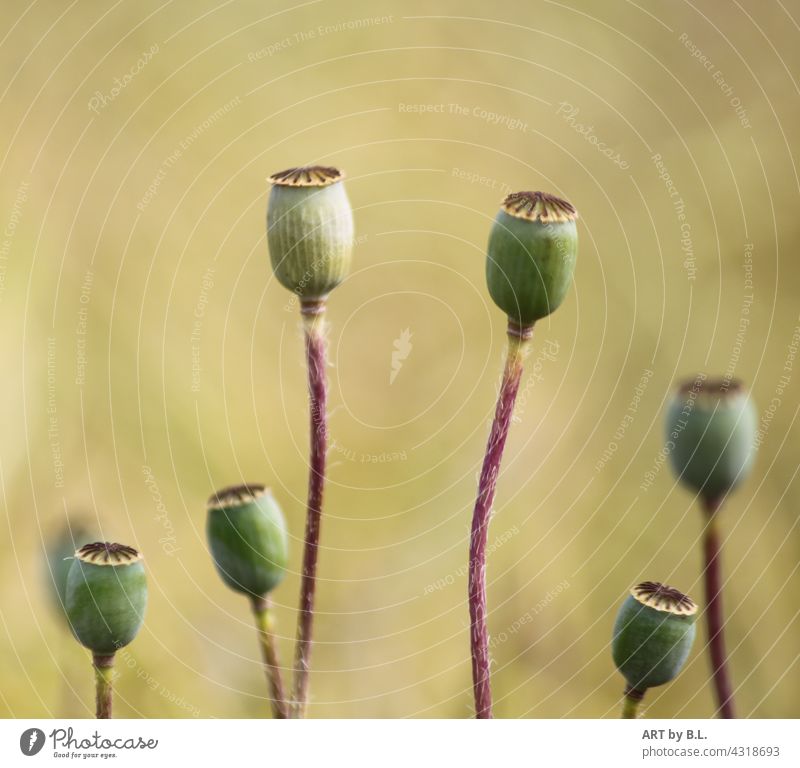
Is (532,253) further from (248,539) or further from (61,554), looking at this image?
(61,554)

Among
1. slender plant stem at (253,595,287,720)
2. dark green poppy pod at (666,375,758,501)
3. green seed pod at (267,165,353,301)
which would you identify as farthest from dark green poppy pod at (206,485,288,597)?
dark green poppy pod at (666,375,758,501)

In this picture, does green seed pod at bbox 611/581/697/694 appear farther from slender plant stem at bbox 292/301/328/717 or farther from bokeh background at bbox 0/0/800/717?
bokeh background at bbox 0/0/800/717

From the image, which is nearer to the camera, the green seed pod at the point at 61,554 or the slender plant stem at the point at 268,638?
the slender plant stem at the point at 268,638

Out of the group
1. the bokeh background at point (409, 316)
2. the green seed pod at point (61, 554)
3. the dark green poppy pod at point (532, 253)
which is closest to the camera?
the dark green poppy pod at point (532, 253)

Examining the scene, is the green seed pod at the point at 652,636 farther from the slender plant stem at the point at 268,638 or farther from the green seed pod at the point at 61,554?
the green seed pod at the point at 61,554

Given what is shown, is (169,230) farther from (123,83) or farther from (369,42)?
(369,42)

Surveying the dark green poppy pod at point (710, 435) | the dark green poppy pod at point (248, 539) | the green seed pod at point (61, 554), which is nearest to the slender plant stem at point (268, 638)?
the dark green poppy pod at point (248, 539)

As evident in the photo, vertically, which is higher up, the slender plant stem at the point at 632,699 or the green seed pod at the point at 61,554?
the green seed pod at the point at 61,554

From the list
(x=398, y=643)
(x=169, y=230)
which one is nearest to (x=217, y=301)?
(x=169, y=230)
